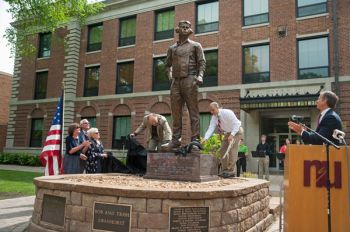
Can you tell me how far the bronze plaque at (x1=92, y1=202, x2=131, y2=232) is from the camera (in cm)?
457

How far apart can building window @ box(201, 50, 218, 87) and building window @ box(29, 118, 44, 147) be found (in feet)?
45.0

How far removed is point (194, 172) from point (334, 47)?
1390 cm

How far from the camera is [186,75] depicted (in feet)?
23.4

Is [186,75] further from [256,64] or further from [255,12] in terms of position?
[255,12]

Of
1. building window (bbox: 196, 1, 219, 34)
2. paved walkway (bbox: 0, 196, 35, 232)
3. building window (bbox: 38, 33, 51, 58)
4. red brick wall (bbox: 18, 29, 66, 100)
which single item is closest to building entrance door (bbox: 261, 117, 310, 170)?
building window (bbox: 196, 1, 219, 34)

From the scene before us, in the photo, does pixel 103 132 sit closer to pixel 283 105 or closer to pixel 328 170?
pixel 283 105

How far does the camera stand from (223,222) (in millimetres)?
4816

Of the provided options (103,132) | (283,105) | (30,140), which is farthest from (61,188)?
A: (30,140)

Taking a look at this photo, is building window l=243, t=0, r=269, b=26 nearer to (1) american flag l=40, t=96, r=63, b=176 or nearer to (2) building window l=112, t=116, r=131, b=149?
(2) building window l=112, t=116, r=131, b=149

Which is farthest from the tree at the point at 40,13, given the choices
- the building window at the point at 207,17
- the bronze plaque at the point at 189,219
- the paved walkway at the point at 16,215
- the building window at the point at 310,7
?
the bronze plaque at the point at 189,219

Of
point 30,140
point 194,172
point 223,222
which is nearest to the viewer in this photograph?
point 223,222

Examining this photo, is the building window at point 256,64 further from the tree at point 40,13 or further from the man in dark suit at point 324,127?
the man in dark suit at point 324,127

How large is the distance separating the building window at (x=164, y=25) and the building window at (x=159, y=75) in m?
1.60

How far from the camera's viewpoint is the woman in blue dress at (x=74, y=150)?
7.84 meters
